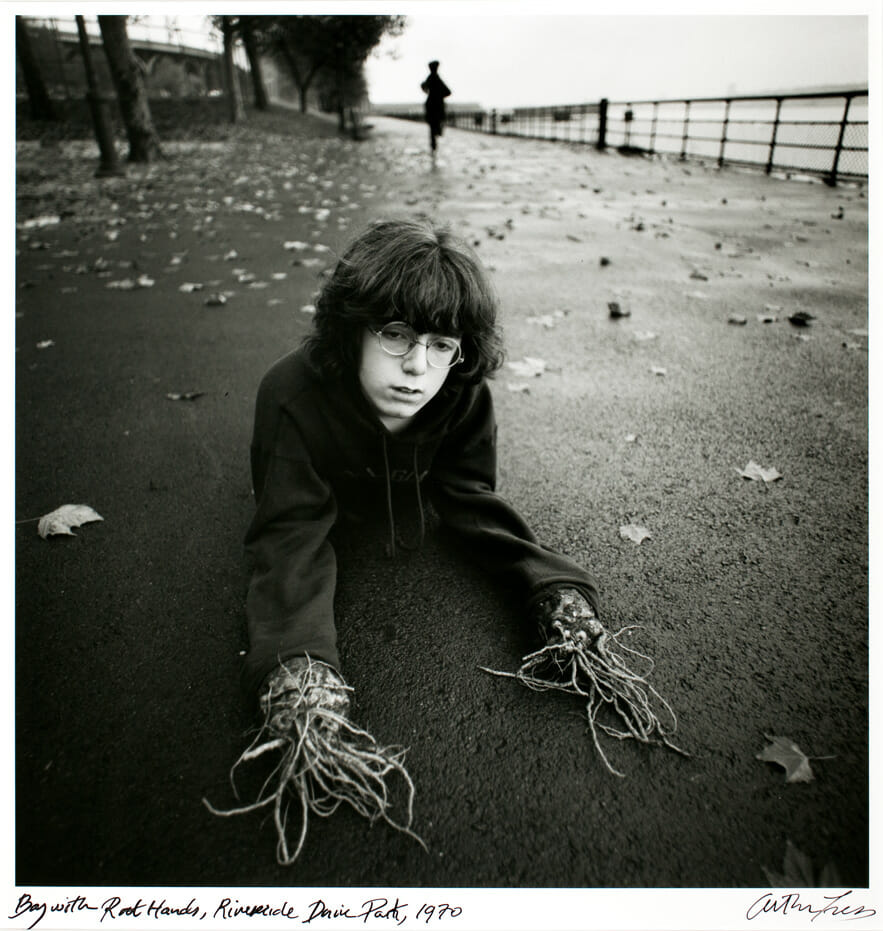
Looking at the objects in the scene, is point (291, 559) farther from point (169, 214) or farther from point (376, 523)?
point (169, 214)

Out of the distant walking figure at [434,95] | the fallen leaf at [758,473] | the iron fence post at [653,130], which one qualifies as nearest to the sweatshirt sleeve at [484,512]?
the fallen leaf at [758,473]

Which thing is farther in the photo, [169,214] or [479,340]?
[169,214]

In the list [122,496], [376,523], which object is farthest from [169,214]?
[376,523]

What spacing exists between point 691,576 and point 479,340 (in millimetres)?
1001

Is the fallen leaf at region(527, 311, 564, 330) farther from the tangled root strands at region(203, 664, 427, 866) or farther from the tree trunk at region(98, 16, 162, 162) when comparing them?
the tree trunk at region(98, 16, 162, 162)

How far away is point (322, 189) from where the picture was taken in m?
9.38

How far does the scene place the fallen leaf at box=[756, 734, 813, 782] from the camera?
1.40 meters

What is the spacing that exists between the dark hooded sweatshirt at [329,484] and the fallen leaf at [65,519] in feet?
2.27

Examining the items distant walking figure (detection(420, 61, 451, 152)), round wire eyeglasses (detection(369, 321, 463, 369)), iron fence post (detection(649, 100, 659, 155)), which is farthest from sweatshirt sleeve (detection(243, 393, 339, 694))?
iron fence post (detection(649, 100, 659, 155))

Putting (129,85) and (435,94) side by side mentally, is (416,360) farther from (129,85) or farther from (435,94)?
(129,85)

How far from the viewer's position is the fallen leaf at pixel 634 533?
2.14 meters

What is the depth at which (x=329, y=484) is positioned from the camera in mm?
1965

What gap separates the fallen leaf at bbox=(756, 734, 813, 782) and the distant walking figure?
10.9 metres
